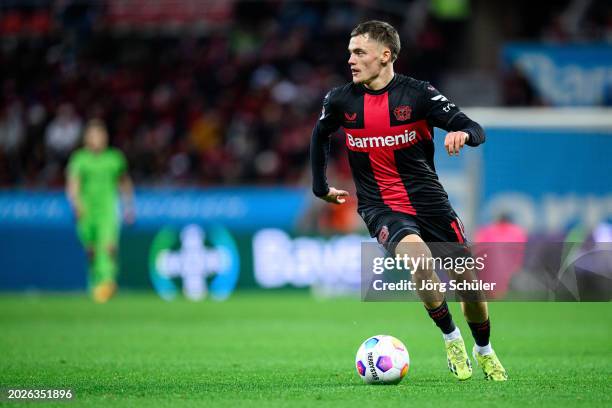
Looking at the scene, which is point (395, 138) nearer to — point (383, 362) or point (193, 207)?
point (383, 362)

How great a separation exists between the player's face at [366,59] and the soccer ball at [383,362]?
176cm

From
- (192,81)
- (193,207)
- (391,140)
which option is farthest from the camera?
(192,81)

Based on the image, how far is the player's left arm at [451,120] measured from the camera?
6605 mm

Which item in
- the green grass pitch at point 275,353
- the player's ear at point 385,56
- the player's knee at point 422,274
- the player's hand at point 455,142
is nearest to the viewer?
the green grass pitch at point 275,353

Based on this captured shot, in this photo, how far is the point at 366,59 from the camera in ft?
23.3

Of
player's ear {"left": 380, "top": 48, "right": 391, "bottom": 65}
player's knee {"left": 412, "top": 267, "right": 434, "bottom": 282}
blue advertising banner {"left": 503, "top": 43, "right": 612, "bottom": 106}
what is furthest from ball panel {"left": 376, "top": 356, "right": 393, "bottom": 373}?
blue advertising banner {"left": 503, "top": 43, "right": 612, "bottom": 106}

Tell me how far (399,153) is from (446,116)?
0.43 meters

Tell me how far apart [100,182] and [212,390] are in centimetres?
1024

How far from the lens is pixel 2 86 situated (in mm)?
25000

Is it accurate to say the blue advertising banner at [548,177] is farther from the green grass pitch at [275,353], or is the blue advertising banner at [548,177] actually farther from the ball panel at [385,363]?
the ball panel at [385,363]

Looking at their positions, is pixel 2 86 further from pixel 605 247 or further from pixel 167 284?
pixel 605 247

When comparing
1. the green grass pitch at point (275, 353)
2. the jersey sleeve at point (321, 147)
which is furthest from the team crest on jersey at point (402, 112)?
the green grass pitch at point (275, 353)

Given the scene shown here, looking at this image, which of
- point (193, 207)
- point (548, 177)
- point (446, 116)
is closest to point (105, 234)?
point (193, 207)

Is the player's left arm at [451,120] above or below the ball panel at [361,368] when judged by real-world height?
above
